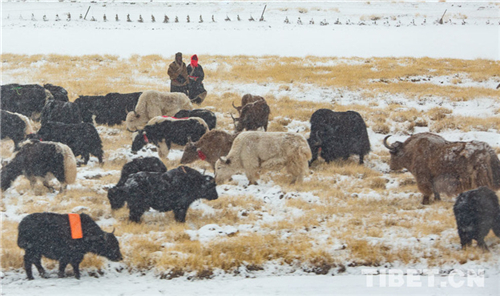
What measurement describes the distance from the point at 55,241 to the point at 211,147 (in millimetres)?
4685

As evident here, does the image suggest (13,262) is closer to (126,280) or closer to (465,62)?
(126,280)

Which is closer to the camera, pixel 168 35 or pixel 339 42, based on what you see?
pixel 339 42

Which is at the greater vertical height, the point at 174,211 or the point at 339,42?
the point at 339,42

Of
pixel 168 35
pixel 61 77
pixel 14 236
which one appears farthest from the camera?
pixel 168 35

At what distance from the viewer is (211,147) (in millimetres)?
10281

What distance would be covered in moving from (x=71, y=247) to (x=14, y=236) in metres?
1.38

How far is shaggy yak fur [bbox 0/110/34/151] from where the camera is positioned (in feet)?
36.5

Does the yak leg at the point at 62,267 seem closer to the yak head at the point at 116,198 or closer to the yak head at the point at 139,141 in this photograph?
the yak head at the point at 116,198

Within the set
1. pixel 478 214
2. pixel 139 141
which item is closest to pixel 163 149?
pixel 139 141

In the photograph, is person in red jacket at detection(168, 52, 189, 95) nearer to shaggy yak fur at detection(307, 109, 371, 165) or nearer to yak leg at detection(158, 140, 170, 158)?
yak leg at detection(158, 140, 170, 158)

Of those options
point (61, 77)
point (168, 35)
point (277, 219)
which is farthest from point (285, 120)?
point (168, 35)

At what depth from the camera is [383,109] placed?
1560 cm

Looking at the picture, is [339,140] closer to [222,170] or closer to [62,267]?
[222,170]

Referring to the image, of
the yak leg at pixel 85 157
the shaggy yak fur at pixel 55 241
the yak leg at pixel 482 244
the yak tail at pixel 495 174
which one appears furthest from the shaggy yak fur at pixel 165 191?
the yak tail at pixel 495 174
